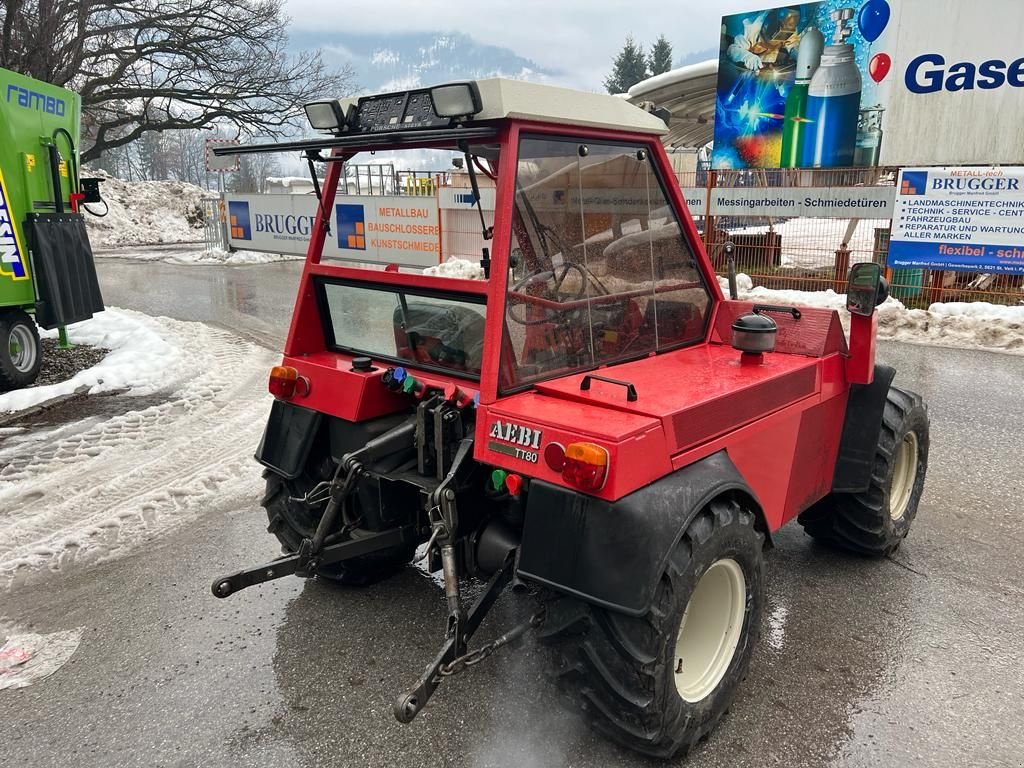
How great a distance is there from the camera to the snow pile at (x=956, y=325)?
386 inches

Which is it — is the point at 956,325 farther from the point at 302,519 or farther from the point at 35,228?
the point at 35,228

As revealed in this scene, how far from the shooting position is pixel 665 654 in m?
2.43

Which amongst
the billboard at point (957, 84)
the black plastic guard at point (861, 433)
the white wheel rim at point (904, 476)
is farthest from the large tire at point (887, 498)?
the billboard at point (957, 84)

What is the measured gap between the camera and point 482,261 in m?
3.41

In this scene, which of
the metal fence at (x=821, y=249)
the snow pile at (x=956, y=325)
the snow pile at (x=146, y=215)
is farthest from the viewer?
the snow pile at (x=146, y=215)

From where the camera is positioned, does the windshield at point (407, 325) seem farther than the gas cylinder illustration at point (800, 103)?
No

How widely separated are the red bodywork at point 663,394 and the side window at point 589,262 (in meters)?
0.07

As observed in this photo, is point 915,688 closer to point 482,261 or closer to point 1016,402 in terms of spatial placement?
point 482,261

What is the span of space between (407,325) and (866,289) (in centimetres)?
198

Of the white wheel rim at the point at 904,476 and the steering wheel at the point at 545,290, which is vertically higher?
the steering wheel at the point at 545,290

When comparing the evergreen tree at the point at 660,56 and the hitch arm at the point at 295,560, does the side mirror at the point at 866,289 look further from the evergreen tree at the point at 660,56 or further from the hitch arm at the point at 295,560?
the evergreen tree at the point at 660,56

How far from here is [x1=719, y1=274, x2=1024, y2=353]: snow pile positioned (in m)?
9.80

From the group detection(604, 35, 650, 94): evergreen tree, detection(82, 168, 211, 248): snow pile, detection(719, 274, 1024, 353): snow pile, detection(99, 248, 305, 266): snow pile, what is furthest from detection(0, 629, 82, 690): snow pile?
detection(604, 35, 650, 94): evergreen tree

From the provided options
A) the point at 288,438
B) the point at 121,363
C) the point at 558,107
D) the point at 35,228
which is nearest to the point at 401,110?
the point at 558,107
